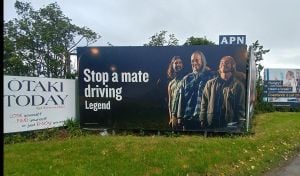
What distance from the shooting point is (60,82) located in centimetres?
1394

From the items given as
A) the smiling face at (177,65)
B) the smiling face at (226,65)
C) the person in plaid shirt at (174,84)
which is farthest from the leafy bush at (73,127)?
the smiling face at (226,65)

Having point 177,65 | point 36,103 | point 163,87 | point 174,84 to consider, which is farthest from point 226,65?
point 36,103

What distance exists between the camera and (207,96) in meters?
14.0

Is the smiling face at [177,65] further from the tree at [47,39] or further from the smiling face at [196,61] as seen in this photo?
the tree at [47,39]

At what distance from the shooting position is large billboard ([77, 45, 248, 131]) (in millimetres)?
13891

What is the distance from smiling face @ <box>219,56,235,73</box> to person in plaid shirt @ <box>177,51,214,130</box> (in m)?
0.35

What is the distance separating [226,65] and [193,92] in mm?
A: 1273

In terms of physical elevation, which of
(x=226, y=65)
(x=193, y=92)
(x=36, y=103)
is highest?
(x=226, y=65)

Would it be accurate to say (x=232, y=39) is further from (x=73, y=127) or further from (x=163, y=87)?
(x=73, y=127)

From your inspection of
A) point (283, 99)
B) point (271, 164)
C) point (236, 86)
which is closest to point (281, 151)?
point (271, 164)

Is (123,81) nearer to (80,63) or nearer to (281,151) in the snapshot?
(80,63)

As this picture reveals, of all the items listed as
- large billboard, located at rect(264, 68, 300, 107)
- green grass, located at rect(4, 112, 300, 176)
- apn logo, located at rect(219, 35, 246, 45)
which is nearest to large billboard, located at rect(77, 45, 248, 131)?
green grass, located at rect(4, 112, 300, 176)

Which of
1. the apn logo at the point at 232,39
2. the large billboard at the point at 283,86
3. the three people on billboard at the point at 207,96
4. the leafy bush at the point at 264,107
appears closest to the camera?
the three people on billboard at the point at 207,96

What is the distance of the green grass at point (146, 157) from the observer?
834cm
